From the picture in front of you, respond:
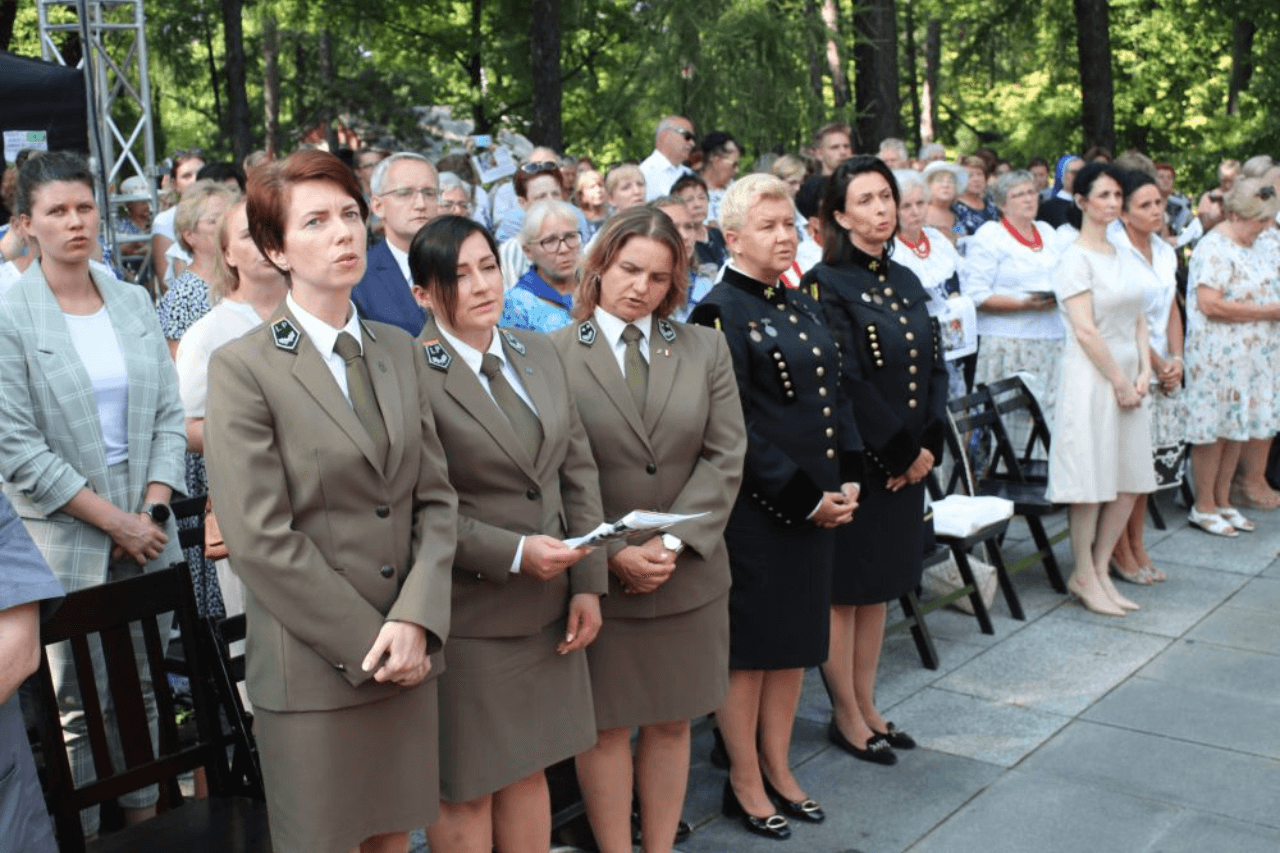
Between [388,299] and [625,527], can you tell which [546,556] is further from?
[388,299]

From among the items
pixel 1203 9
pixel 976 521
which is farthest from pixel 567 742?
pixel 1203 9

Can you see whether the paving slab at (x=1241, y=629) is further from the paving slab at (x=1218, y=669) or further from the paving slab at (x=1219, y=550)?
the paving slab at (x=1219, y=550)

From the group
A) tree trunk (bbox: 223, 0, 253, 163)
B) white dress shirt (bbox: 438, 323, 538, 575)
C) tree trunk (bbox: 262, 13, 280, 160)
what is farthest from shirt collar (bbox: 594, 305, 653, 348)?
tree trunk (bbox: 262, 13, 280, 160)

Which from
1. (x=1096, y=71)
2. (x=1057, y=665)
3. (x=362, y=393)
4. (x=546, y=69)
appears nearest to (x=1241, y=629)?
(x=1057, y=665)

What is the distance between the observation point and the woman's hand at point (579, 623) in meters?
3.54

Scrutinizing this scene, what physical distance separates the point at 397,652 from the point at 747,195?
6.80 ft

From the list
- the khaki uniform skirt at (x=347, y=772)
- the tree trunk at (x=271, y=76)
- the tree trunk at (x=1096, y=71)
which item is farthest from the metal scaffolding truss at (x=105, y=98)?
the tree trunk at (x=271, y=76)

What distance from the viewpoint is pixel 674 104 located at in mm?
15102

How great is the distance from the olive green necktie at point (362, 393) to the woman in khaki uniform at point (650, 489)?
95 cm

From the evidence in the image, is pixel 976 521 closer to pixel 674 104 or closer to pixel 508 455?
pixel 508 455

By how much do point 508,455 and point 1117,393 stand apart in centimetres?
421

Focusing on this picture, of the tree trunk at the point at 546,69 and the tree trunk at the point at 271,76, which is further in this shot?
the tree trunk at the point at 271,76

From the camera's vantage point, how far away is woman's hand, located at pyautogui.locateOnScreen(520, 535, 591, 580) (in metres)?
3.33

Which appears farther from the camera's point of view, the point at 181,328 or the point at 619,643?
the point at 181,328
